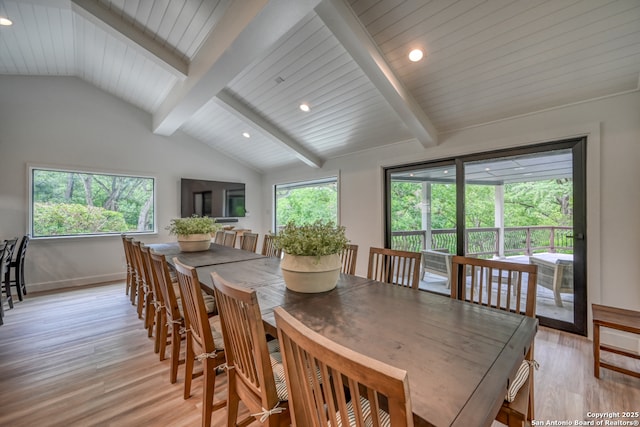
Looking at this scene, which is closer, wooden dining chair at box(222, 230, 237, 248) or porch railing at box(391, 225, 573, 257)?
porch railing at box(391, 225, 573, 257)

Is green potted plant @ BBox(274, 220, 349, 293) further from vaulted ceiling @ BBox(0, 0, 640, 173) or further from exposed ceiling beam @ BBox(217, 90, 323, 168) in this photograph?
exposed ceiling beam @ BBox(217, 90, 323, 168)

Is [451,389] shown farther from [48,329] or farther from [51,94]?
[51,94]

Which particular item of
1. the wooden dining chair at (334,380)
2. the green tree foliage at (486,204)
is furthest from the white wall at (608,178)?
the wooden dining chair at (334,380)

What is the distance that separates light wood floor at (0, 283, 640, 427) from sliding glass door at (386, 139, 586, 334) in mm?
619

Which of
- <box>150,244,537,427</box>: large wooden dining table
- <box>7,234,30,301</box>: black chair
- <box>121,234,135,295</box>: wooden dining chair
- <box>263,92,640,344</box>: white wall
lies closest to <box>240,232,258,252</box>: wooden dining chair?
<box>121,234,135,295</box>: wooden dining chair

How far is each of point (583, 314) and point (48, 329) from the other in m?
5.59

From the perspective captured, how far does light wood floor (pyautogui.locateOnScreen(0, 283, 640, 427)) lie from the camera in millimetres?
1728

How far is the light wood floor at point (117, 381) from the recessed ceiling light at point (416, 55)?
291cm

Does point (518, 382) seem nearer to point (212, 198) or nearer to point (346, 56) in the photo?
point (346, 56)

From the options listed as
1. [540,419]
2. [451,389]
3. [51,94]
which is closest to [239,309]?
[451,389]

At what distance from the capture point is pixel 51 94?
4.38m

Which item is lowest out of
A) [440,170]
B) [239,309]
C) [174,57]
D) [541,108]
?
[239,309]

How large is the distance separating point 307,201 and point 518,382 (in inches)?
211

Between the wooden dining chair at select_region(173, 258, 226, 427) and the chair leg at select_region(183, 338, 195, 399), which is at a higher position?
the wooden dining chair at select_region(173, 258, 226, 427)
